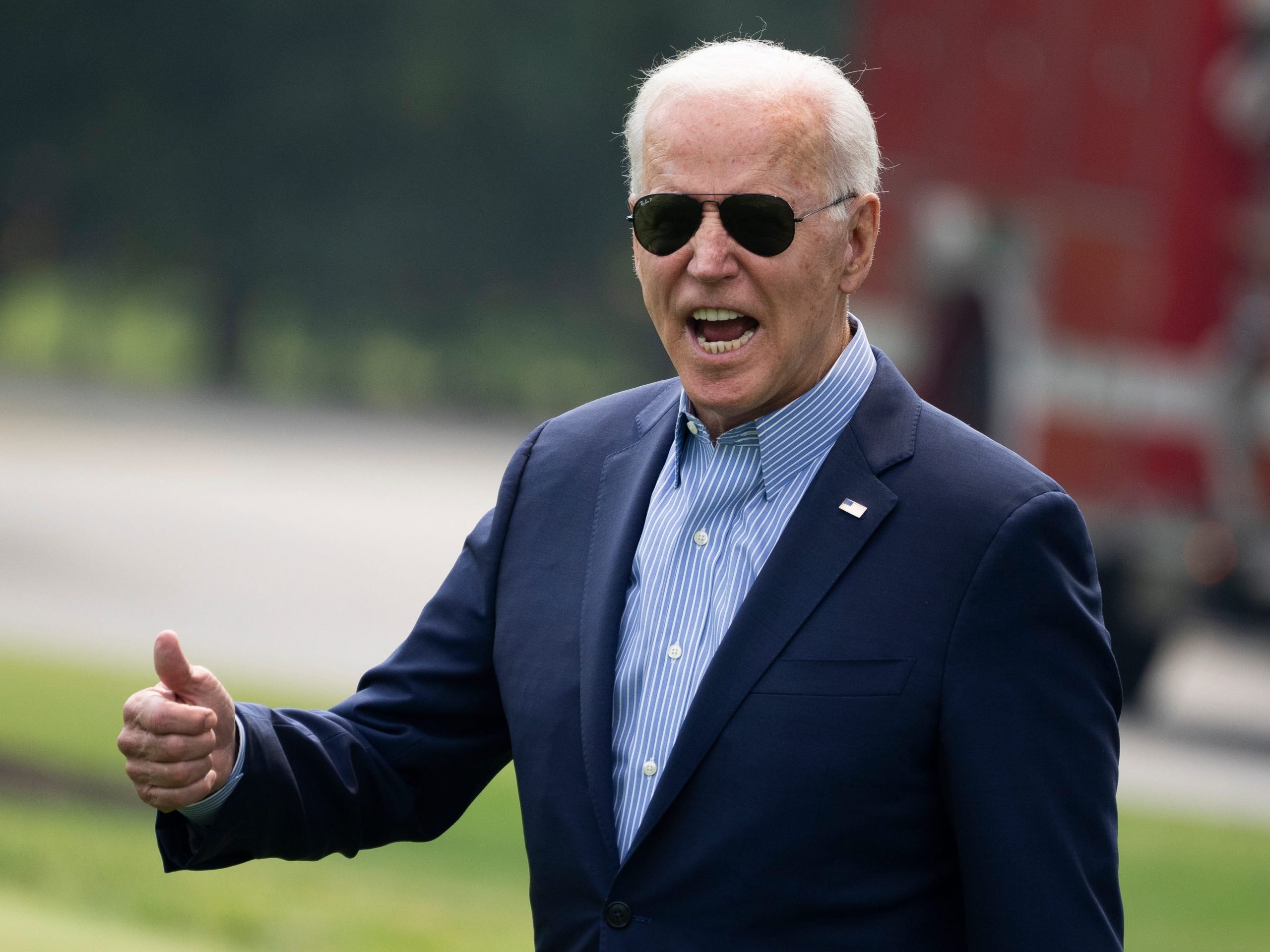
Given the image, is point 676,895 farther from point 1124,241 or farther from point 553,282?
point 553,282

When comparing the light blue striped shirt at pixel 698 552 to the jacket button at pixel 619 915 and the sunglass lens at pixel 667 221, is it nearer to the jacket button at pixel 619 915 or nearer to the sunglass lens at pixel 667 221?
the jacket button at pixel 619 915

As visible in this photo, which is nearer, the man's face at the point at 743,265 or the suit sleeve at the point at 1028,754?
the suit sleeve at the point at 1028,754

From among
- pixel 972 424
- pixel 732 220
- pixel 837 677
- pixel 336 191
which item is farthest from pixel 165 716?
pixel 336 191

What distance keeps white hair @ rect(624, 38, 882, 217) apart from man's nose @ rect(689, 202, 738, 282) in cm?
14

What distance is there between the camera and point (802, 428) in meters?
2.56

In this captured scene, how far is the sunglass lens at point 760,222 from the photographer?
247 centimetres

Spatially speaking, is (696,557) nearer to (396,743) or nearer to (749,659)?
(749,659)

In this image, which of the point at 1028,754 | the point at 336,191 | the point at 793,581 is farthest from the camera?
the point at 336,191

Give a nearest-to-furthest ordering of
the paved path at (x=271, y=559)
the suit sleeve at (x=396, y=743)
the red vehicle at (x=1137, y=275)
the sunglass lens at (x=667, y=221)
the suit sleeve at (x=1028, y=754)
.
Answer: the suit sleeve at (x=1028, y=754), the sunglass lens at (x=667, y=221), the suit sleeve at (x=396, y=743), the red vehicle at (x=1137, y=275), the paved path at (x=271, y=559)

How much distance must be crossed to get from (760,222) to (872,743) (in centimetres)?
65

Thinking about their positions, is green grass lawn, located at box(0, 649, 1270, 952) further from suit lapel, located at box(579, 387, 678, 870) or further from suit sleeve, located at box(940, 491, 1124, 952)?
suit sleeve, located at box(940, 491, 1124, 952)

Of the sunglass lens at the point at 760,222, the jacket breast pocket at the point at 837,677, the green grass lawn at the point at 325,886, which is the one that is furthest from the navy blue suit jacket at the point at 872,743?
the green grass lawn at the point at 325,886

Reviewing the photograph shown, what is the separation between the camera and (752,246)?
2.49m

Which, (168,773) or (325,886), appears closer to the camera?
(168,773)
